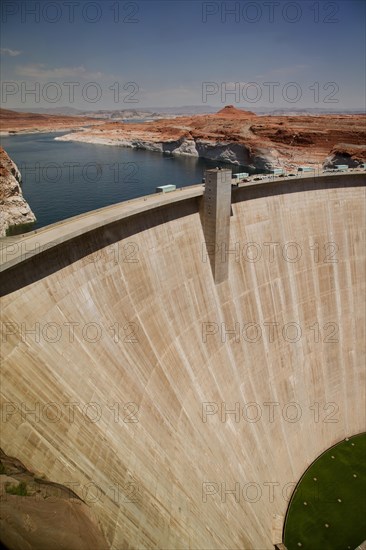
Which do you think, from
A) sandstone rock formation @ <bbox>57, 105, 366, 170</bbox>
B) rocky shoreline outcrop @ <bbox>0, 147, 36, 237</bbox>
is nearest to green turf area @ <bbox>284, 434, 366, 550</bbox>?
rocky shoreline outcrop @ <bbox>0, 147, 36, 237</bbox>

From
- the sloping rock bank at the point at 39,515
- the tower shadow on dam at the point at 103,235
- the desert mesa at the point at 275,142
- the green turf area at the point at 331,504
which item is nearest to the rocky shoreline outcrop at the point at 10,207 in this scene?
the tower shadow on dam at the point at 103,235

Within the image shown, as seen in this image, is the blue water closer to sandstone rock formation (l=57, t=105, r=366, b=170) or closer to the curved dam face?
sandstone rock formation (l=57, t=105, r=366, b=170)

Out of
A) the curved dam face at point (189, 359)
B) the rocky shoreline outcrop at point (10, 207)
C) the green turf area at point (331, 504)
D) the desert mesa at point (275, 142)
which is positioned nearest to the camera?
the curved dam face at point (189, 359)

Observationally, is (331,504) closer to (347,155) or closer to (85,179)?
(85,179)

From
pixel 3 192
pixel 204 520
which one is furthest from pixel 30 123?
pixel 204 520

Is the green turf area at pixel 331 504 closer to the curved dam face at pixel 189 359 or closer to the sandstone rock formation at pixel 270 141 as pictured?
the curved dam face at pixel 189 359

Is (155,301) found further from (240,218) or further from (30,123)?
(30,123)

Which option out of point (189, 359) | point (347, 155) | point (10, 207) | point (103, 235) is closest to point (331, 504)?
point (189, 359)
